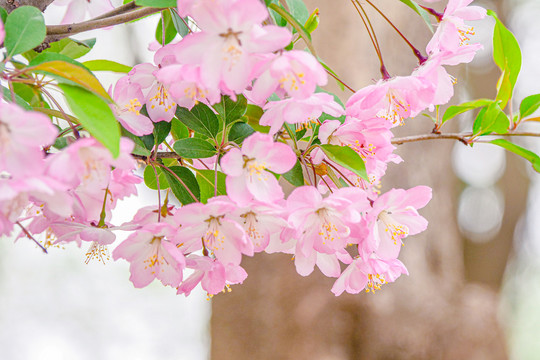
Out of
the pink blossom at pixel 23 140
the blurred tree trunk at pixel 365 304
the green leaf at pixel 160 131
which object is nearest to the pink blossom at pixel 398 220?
the green leaf at pixel 160 131

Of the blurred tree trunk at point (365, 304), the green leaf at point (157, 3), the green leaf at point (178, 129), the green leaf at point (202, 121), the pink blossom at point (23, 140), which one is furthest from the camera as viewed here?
the blurred tree trunk at point (365, 304)

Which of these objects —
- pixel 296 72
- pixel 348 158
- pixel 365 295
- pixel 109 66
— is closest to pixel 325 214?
pixel 348 158

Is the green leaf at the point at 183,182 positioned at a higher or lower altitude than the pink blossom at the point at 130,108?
lower

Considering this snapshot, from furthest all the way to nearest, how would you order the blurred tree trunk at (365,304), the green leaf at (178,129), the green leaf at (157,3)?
1. the blurred tree trunk at (365,304)
2. the green leaf at (178,129)
3. the green leaf at (157,3)

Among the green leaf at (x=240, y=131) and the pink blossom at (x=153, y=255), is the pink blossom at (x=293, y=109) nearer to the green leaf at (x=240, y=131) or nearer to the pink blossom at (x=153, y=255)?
the green leaf at (x=240, y=131)

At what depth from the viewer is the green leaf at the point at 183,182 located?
2.01ft

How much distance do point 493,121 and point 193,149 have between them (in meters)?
0.39

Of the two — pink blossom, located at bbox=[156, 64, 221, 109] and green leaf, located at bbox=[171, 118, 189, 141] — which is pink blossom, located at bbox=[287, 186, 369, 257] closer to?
pink blossom, located at bbox=[156, 64, 221, 109]

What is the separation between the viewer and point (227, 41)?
45cm

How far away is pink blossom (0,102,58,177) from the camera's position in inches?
14.5

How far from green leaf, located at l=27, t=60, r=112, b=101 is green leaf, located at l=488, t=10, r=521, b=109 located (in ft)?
1.81

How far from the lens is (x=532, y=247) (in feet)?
13.4

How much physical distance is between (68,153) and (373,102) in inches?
12.9

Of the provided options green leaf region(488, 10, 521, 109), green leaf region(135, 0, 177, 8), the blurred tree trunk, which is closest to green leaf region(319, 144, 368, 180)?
green leaf region(135, 0, 177, 8)
